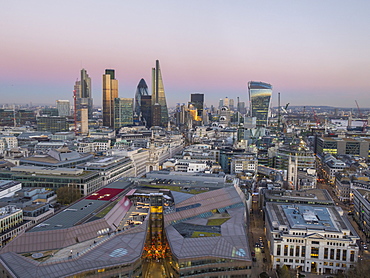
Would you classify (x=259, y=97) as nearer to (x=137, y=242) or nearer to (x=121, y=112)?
(x=121, y=112)

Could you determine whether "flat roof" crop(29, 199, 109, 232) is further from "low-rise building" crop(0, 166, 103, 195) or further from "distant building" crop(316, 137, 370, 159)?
"distant building" crop(316, 137, 370, 159)

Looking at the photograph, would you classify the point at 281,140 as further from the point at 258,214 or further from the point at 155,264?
the point at 155,264

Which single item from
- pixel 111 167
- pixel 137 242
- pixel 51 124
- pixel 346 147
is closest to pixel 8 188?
pixel 111 167

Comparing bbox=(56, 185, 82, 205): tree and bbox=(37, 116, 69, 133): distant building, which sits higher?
bbox=(37, 116, 69, 133): distant building

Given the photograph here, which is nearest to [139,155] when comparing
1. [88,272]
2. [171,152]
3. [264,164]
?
[171,152]

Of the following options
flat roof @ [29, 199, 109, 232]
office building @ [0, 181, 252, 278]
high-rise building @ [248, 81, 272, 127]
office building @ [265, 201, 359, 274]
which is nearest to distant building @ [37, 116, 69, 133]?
high-rise building @ [248, 81, 272, 127]

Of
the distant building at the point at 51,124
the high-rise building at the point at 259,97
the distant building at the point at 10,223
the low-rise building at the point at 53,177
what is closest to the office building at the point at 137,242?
the distant building at the point at 10,223

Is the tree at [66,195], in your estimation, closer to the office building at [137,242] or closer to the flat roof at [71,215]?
the flat roof at [71,215]

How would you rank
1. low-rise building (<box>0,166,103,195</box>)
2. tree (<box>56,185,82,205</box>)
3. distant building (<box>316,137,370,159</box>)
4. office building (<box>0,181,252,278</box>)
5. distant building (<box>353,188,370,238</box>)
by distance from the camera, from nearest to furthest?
office building (<box>0,181,252,278</box>)
distant building (<box>353,188,370,238</box>)
tree (<box>56,185,82,205</box>)
low-rise building (<box>0,166,103,195</box>)
distant building (<box>316,137,370,159</box>)

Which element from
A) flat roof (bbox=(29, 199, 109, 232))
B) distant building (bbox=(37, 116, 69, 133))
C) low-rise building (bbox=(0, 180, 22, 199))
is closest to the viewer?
flat roof (bbox=(29, 199, 109, 232))
